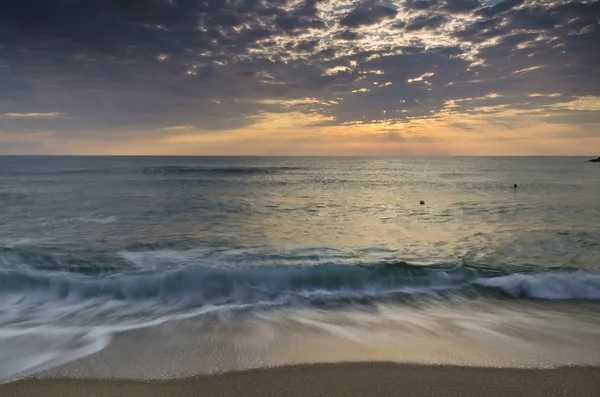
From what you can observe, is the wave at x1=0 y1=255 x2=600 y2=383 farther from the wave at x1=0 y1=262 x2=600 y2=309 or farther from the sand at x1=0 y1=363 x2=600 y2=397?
the sand at x1=0 y1=363 x2=600 y2=397

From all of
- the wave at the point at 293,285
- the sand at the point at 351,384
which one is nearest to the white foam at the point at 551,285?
the wave at the point at 293,285

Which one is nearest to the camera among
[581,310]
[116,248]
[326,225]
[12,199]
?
[581,310]

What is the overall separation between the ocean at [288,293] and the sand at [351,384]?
0.22m

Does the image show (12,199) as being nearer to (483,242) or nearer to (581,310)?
(483,242)

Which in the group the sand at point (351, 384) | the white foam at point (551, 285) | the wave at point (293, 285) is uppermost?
the sand at point (351, 384)

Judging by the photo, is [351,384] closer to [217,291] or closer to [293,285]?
[293,285]

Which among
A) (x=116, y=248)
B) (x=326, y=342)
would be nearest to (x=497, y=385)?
(x=326, y=342)

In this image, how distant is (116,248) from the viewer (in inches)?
463

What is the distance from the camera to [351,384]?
4.07m

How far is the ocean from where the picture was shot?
4.90 meters

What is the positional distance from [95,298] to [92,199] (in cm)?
1854

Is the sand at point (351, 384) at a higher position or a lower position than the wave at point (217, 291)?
higher

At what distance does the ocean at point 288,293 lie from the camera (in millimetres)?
4898

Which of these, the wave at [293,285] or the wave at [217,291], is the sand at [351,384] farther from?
the wave at [293,285]
